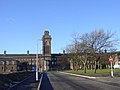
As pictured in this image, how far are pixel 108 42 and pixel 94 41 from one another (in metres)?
4.21

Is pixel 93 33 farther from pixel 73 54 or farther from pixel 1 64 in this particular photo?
pixel 1 64

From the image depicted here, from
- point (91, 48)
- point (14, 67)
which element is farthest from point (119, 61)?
point (91, 48)

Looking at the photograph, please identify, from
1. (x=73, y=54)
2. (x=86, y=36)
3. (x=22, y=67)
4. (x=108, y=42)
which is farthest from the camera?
→ (x=22, y=67)

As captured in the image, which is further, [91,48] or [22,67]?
[22,67]

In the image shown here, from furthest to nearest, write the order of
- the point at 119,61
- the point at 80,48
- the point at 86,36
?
the point at 119,61 < the point at 80,48 < the point at 86,36

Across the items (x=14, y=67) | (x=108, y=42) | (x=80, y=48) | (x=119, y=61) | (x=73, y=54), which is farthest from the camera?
(x=14, y=67)

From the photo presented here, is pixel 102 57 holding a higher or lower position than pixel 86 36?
lower

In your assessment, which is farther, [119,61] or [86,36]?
[119,61]

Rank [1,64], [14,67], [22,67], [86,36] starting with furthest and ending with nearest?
[22,67]
[14,67]
[1,64]
[86,36]

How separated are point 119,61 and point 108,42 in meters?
94.9

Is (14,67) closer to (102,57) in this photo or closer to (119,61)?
(119,61)

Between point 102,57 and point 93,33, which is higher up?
point 93,33

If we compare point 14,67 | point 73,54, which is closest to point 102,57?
point 73,54

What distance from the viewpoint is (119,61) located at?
556 feet
